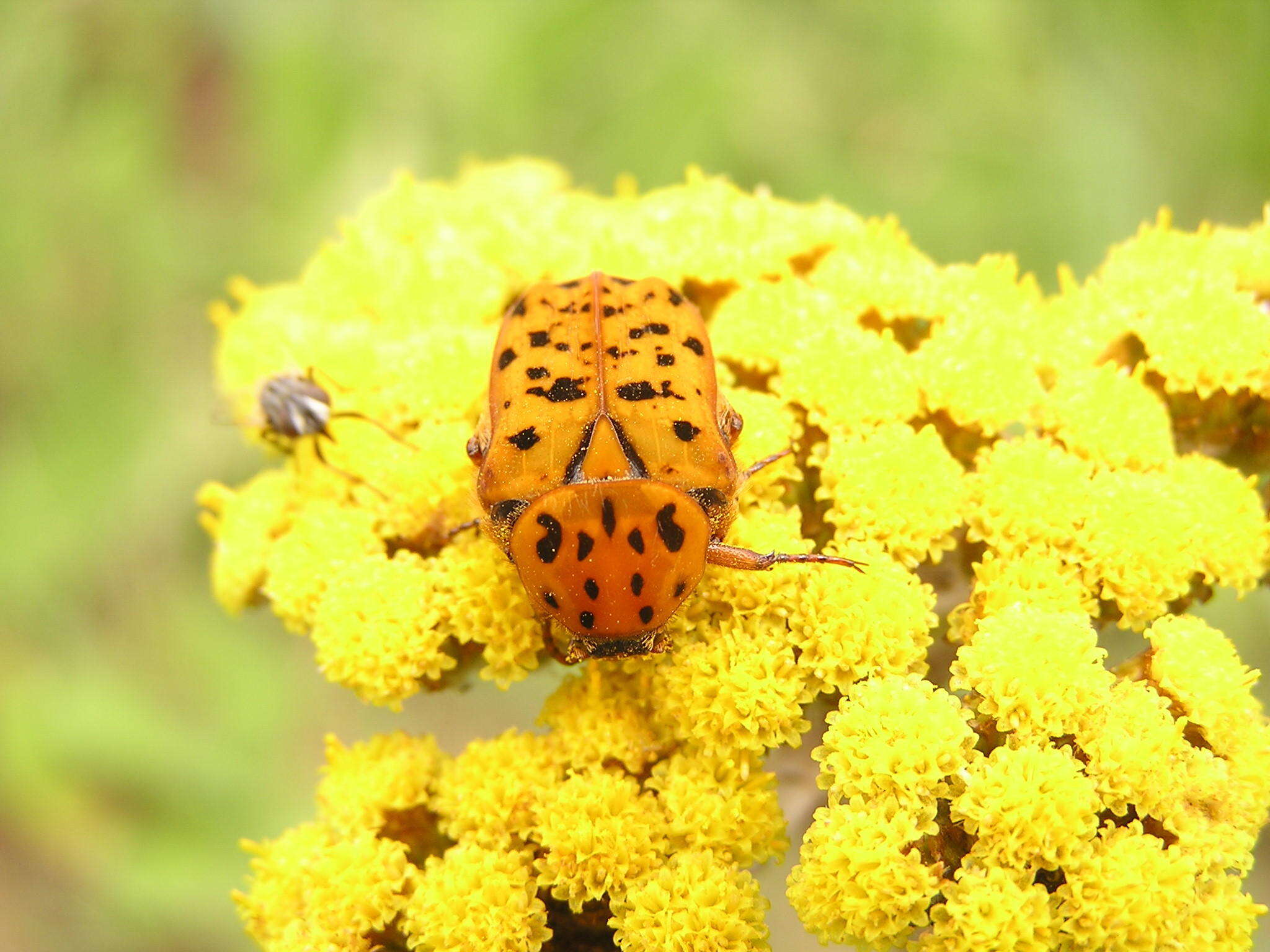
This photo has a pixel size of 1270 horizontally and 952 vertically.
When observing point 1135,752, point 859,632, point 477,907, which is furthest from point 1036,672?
point 477,907

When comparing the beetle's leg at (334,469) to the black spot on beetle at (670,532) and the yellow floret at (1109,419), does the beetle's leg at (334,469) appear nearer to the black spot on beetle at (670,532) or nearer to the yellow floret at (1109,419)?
the black spot on beetle at (670,532)

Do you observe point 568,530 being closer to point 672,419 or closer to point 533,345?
point 672,419

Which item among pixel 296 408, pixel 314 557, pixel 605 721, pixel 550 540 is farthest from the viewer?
pixel 296 408

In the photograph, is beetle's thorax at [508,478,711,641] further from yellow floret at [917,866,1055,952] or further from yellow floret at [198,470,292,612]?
yellow floret at [198,470,292,612]

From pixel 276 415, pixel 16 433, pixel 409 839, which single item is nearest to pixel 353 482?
pixel 276 415

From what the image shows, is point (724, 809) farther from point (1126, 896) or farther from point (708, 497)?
point (1126, 896)

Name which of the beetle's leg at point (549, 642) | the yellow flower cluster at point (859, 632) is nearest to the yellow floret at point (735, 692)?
Result: the yellow flower cluster at point (859, 632)
